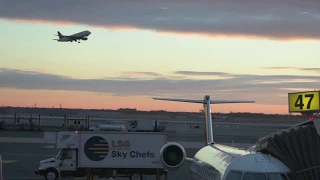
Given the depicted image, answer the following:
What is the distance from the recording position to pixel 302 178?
1177cm

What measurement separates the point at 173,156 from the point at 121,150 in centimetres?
995

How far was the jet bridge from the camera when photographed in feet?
38.6

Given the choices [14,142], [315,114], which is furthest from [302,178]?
[14,142]

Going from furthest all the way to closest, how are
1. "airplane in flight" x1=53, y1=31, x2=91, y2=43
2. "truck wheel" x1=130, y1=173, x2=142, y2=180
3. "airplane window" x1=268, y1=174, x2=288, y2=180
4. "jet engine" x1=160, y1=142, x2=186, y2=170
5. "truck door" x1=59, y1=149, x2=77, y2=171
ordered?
"airplane in flight" x1=53, y1=31, x2=91, y2=43 → "truck door" x1=59, y1=149, x2=77, y2=171 → "truck wheel" x1=130, y1=173, x2=142, y2=180 → "jet engine" x1=160, y1=142, x2=186, y2=170 → "airplane window" x1=268, y1=174, x2=288, y2=180

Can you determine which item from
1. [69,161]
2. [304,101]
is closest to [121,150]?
[69,161]

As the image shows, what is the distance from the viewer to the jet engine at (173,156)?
19.4m

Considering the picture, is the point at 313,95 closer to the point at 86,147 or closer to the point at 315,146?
the point at 315,146

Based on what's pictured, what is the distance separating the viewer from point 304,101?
39.7 ft

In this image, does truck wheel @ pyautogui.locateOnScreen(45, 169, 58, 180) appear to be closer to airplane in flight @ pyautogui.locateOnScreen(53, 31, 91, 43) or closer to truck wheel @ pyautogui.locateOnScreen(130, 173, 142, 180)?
truck wheel @ pyautogui.locateOnScreen(130, 173, 142, 180)

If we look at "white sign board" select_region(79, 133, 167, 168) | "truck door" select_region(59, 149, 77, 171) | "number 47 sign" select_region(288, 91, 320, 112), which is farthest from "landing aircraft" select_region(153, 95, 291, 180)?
"truck door" select_region(59, 149, 77, 171)

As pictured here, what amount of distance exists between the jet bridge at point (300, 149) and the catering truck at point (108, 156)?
16.5 metres

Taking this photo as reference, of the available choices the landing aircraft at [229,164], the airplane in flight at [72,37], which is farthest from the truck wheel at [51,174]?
the airplane in flight at [72,37]

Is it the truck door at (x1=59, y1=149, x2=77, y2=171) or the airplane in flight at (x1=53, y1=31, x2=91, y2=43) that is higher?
the airplane in flight at (x1=53, y1=31, x2=91, y2=43)

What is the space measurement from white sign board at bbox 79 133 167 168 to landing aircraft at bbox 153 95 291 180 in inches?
269
